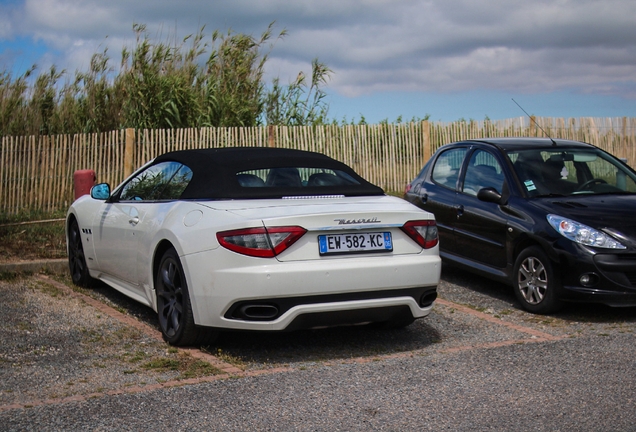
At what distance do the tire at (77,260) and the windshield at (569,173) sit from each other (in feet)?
15.1

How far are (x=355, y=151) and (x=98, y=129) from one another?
19.8 ft

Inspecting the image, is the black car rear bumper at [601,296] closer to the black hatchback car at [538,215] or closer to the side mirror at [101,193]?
the black hatchback car at [538,215]

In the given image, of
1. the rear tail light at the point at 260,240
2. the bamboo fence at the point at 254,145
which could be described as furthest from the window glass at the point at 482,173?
the bamboo fence at the point at 254,145

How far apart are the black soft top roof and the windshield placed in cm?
224

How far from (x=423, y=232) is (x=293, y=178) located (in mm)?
1161

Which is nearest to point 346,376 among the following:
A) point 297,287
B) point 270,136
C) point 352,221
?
point 297,287

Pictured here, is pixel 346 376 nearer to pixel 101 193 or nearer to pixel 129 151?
pixel 101 193

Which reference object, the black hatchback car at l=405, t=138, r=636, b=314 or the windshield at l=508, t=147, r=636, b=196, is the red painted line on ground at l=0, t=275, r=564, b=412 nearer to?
the black hatchback car at l=405, t=138, r=636, b=314

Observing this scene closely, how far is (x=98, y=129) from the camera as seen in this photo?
61.3 ft

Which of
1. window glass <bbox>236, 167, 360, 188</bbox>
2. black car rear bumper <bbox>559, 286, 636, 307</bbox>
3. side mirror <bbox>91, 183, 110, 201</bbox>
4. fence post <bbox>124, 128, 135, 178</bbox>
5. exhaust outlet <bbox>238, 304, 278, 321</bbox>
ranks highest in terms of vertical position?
fence post <bbox>124, 128, 135, 178</bbox>

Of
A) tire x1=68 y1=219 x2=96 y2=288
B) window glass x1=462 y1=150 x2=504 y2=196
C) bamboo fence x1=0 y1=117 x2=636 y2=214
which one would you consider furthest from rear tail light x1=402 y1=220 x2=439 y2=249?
bamboo fence x1=0 y1=117 x2=636 y2=214

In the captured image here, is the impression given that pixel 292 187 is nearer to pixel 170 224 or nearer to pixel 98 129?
pixel 170 224

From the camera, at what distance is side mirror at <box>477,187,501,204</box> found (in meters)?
8.22

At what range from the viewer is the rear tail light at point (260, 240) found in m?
5.59
